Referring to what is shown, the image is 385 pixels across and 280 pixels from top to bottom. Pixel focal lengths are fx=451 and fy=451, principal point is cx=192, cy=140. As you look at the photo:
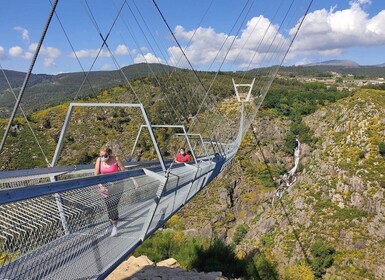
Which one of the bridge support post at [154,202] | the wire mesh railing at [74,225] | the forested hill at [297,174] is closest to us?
the wire mesh railing at [74,225]

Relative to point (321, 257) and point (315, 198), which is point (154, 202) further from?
point (315, 198)

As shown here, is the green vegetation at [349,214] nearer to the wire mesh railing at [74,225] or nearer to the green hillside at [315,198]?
the green hillside at [315,198]

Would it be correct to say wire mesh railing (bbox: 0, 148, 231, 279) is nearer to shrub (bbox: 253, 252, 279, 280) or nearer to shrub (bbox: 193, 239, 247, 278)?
shrub (bbox: 193, 239, 247, 278)

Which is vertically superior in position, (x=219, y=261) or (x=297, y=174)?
(x=219, y=261)

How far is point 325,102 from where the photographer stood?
53594 millimetres

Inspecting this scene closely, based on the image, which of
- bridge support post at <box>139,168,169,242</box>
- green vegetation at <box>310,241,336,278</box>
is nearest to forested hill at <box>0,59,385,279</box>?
green vegetation at <box>310,241,336,278</box>

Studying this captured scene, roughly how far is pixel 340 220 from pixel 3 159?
2736cm

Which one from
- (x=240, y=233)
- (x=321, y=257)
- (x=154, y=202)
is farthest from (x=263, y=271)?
(x=240, y=233)

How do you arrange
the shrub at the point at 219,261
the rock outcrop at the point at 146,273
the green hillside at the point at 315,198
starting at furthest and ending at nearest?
the green hillside at the point at 315,198 < the shrub at the point at 219,261 < the rock outcrop at the point at 146,273

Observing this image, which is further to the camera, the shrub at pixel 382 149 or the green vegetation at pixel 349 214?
the shrub at pixel 382 149

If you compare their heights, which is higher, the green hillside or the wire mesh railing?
the wire mesh railing

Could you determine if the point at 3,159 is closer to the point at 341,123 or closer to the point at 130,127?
the point at 130,127

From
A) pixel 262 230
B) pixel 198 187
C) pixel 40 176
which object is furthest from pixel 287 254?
pixel 40 176

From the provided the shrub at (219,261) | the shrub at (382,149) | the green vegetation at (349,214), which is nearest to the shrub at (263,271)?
the shrub at (219,261)
